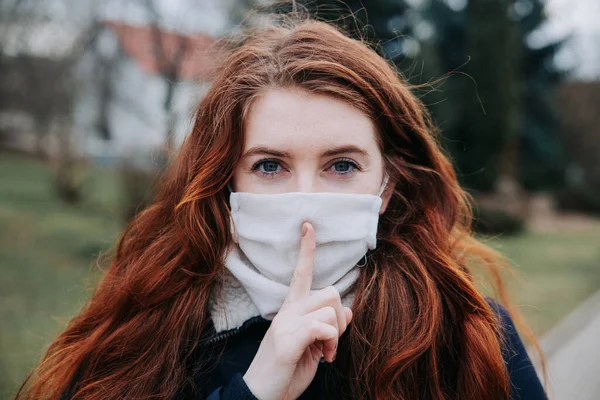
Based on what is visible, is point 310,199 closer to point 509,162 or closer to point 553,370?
point 553,370

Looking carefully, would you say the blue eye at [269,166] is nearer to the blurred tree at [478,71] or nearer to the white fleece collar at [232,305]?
the white fleece collar at [232,305]

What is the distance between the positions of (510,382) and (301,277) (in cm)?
85

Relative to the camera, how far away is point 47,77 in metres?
11.7

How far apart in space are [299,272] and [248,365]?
457 millimetres

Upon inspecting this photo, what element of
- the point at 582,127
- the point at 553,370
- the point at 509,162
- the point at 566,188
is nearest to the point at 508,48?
the point at 509,162

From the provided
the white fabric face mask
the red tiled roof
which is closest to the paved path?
the white fabric face mask

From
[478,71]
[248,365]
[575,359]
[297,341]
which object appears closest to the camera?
[297,341]

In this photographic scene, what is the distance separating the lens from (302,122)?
1683mm

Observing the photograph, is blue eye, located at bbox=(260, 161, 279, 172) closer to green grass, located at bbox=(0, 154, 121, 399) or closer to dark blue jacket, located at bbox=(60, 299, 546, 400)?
dark blue jacket, located at bbox=(60, 299, 546, 400)

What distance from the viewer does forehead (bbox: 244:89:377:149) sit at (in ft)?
5.50

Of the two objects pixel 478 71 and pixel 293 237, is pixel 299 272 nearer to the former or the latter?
pixel 293 237

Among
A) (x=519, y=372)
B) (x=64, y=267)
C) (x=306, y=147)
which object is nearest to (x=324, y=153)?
(x=306, y=147)

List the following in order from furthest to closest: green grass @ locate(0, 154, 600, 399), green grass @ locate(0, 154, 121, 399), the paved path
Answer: green grass @ locate(0, 154, 600, 399) < green grass @ locate(0, 154, 121, 399) < the paved path

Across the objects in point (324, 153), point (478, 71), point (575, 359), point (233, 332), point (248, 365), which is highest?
point (478, 71)
